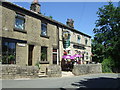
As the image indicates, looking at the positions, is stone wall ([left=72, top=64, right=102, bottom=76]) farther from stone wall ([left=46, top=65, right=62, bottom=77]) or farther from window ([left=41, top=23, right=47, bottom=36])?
window ([left=41, top=23, right=47, bottom=36])

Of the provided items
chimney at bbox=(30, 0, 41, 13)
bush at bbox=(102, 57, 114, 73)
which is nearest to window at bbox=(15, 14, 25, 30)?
chimney at bbox=(30, 0, 41, 13)

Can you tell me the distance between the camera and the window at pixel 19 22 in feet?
53.0

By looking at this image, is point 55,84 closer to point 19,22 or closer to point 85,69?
point 19,22

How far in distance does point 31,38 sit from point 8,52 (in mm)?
3194

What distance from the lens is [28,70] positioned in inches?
557

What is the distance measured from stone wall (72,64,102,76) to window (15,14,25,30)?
6.88 meters

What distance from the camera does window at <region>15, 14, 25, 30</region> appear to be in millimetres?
16155

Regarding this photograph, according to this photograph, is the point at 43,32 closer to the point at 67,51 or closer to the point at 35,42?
the point at 35,42

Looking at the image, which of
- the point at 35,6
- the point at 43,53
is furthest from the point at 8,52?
the point at 35,6

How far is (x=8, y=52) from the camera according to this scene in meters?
15.3

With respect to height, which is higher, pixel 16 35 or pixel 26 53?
pixel 16 35

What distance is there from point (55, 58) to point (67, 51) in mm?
2966

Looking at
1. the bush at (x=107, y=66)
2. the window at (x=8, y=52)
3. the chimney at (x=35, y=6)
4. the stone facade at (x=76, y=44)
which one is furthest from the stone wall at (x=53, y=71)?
the bush at (x=107, y=66)

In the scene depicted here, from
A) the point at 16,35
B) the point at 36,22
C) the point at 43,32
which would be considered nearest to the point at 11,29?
the point at 16,35
